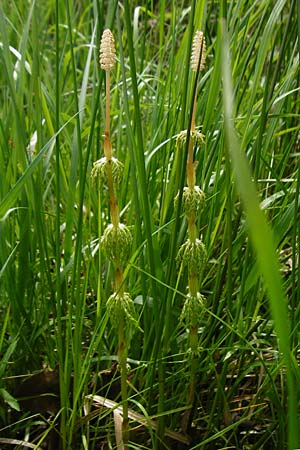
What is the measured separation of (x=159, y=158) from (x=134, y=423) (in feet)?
1.18

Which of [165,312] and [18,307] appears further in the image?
[18,307]

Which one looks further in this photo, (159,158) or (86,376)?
(159,158)

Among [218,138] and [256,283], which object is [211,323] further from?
[218,138]

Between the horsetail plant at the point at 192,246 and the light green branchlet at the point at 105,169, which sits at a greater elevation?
the light green branchlet at the point at 105,169

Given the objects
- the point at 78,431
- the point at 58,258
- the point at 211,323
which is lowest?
the point at 78,431

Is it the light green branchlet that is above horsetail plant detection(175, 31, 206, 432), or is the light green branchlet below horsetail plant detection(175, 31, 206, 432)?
above

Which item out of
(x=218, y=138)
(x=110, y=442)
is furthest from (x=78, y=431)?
(x=218, y=138)

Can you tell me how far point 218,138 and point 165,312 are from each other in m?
0.24

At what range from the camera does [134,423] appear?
0.85 meters

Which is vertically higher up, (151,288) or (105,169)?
Result: (105,169)

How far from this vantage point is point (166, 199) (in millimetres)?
876

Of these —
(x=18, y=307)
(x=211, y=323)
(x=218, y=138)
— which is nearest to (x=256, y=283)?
(x=211, y=323)

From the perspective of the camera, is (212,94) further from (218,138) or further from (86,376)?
(86,376)

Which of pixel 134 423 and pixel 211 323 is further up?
pixel 211 323
